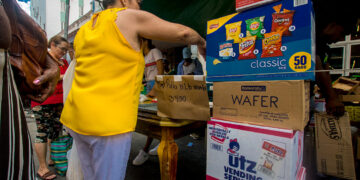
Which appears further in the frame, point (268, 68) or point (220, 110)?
point (220, 110)

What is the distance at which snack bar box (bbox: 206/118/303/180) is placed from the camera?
0.94 meters

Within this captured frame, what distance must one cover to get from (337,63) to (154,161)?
10.4 ft

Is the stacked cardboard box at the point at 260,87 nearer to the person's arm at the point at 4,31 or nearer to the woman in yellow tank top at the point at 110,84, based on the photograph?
the woman in yellow tank top at the point at 110,84

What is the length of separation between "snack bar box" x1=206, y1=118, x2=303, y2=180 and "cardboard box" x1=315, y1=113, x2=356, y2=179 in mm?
798

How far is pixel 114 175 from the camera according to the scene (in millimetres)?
951

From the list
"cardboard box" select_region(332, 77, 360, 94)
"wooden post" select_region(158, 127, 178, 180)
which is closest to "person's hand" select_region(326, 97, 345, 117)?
"cardboard box" select_region(332, 77, 360, 94)

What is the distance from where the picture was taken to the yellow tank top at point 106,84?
892 mm

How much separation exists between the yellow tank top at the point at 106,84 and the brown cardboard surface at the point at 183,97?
368 millimetres

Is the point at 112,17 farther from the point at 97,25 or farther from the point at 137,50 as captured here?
the point at 137,50

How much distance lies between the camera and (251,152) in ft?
3.45

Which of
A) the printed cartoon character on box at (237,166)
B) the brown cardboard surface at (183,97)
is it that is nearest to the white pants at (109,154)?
the brown cardboard surface at (183,97)

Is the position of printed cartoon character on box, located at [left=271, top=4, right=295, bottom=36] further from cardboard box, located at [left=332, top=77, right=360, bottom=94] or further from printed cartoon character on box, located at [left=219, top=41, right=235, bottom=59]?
cardboard box, located at [left=332, top=77, right=360, bottom=94]

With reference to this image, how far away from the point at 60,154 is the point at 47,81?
1644mm

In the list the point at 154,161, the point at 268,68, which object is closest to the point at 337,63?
the point at 268,68
